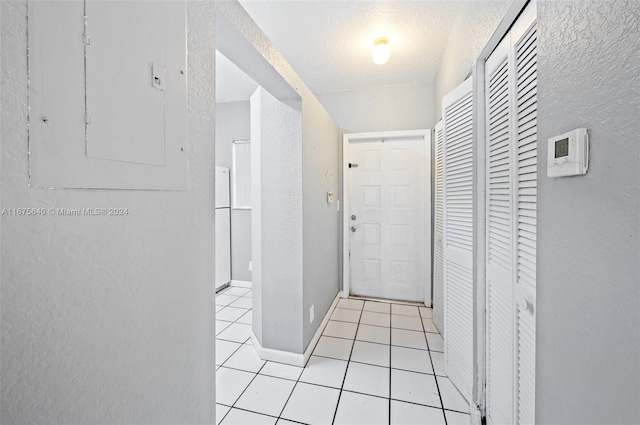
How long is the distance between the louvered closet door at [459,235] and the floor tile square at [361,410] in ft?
1.70

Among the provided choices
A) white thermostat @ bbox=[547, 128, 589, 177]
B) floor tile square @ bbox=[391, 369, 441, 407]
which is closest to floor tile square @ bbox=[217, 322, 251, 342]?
floor tile square @ bbox=[391, 369, 441, 407]

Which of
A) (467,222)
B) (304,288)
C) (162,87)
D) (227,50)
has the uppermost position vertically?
(227,50)

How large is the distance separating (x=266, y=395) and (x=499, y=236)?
164 centimetres

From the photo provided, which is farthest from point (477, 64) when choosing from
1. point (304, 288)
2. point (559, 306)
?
point (304, 288)

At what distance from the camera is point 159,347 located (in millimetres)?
798

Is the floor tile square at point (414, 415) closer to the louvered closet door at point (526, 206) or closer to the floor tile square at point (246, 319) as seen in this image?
the louvered closet door at point (526, 206)

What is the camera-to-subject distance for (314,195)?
→ 92.3 inches

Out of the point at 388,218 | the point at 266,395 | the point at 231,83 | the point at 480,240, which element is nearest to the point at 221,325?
the point at 266,395

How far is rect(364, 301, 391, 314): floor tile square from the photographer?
3061 mm

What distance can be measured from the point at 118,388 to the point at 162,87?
31.5 inches

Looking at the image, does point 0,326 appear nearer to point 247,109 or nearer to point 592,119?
point 592,119

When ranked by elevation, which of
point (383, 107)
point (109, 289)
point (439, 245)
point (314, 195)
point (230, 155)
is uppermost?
point (383, 107)

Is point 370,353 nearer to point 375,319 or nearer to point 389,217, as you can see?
point 375,319

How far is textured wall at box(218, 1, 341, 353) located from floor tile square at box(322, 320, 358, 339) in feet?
0.47
